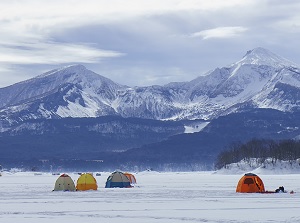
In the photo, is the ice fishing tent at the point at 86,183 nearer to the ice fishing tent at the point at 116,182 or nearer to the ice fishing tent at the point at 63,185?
the ice fishing tent at the point at 63,185

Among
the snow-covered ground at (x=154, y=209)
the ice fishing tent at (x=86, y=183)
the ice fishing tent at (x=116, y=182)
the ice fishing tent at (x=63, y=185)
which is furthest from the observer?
the ice fishing tent at (x=116, y=182)

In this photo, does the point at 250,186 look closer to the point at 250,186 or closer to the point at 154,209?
the point at 250,186

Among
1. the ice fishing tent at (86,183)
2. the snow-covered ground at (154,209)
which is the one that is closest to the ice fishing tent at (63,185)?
the ice fishing tent at (86,183)

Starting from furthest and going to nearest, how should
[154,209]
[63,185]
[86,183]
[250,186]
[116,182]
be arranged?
[116,182] < [86,183] < [63,185] < [250,186] < [154,209]

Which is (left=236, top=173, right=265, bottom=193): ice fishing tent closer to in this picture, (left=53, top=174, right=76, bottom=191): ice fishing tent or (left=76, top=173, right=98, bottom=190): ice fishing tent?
(left=76, top=173, right=98, bottom=190): ice fishing tent

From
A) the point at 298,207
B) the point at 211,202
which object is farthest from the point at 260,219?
the point at 211,202

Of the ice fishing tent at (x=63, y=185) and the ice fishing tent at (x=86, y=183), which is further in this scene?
the ice fishing tent at (x=86, y=183)

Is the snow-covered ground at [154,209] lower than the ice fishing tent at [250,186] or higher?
lower

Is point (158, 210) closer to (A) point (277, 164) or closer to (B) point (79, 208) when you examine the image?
(B) point (79, 208)

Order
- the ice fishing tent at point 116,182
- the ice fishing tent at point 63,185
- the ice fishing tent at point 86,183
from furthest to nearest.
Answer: the ice fishing tent at point 116,182 < the ice fishing tent at point 86,183 < the ice fishing tent at point 63,185

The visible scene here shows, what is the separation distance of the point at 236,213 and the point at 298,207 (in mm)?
5801

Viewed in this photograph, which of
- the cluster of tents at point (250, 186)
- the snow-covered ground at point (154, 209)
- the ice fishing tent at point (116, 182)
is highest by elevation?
the ice fishing tent at point (116, 182)

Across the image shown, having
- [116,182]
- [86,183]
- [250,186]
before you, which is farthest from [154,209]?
[116,182]

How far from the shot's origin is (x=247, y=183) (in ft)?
235
